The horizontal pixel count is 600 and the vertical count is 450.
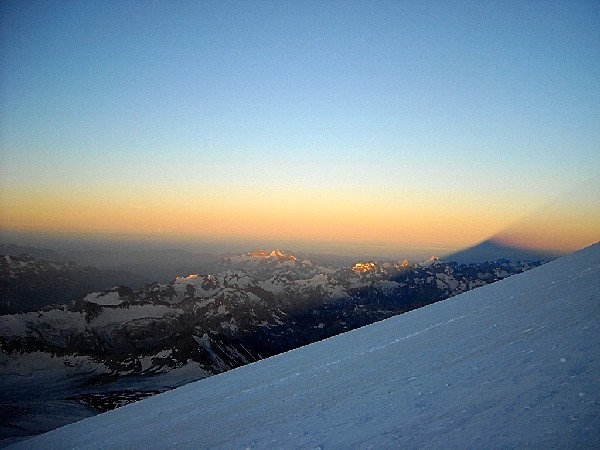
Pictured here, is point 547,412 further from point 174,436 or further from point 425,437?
point 174,436

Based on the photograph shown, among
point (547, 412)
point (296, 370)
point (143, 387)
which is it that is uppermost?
point (547, 412)

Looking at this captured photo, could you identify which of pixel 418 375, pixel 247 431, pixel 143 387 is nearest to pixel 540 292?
pixel 418 375

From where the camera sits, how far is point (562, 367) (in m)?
4.71

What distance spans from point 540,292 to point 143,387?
161 m

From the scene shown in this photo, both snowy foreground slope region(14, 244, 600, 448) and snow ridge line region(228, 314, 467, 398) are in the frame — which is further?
snow ridge line region(228, 314, 467, 398)

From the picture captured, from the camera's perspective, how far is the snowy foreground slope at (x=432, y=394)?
4.07 metres

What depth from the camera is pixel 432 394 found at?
5.38 meters

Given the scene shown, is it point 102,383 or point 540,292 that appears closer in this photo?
point 540,292

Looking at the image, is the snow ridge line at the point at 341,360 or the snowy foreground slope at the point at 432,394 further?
the snow ridge line at the point at 341,360

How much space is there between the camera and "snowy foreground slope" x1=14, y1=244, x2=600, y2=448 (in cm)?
407

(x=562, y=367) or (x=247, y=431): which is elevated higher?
(x=562, y=367)

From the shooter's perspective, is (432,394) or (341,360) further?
(341,360)

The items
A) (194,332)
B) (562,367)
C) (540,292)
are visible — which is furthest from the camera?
(194,332)

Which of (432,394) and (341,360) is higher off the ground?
(432,394)
